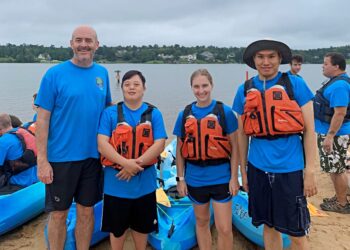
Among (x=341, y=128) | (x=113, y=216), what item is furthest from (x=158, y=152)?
(x=341, y=128)

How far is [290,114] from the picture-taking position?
2627 mm

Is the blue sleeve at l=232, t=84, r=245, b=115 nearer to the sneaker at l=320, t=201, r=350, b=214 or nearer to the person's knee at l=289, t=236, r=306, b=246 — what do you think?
the person's knee at l=289, t=236, r=306, b=246

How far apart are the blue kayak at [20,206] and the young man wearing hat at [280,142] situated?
112 inches

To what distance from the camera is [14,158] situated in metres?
4.16

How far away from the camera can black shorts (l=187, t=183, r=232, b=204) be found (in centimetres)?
301

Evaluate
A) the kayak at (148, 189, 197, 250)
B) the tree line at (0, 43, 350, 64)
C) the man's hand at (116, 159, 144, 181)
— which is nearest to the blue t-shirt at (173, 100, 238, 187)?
the man's hand at (116, 159, 144, 181)

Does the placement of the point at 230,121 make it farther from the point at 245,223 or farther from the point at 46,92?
the point at 46,92

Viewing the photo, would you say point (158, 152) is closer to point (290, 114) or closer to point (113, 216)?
point (113, 216)

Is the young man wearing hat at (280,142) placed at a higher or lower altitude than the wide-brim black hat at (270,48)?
lower

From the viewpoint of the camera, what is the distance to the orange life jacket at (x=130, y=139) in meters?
2.85

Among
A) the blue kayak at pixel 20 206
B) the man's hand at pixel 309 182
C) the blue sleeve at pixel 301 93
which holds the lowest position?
the blue kayak at pixel 20 206

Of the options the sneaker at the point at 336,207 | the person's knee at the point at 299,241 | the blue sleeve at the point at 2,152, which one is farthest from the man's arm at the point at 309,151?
the blue sleeve at the point at 2,152

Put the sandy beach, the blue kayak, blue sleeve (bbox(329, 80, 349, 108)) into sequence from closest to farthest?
1. the sandy beach
2. the blue kayak
3. blue sleeve (bbox(329, 80, 349, 108))

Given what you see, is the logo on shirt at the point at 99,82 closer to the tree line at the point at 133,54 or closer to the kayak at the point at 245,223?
the kayak at the point at 245,223
